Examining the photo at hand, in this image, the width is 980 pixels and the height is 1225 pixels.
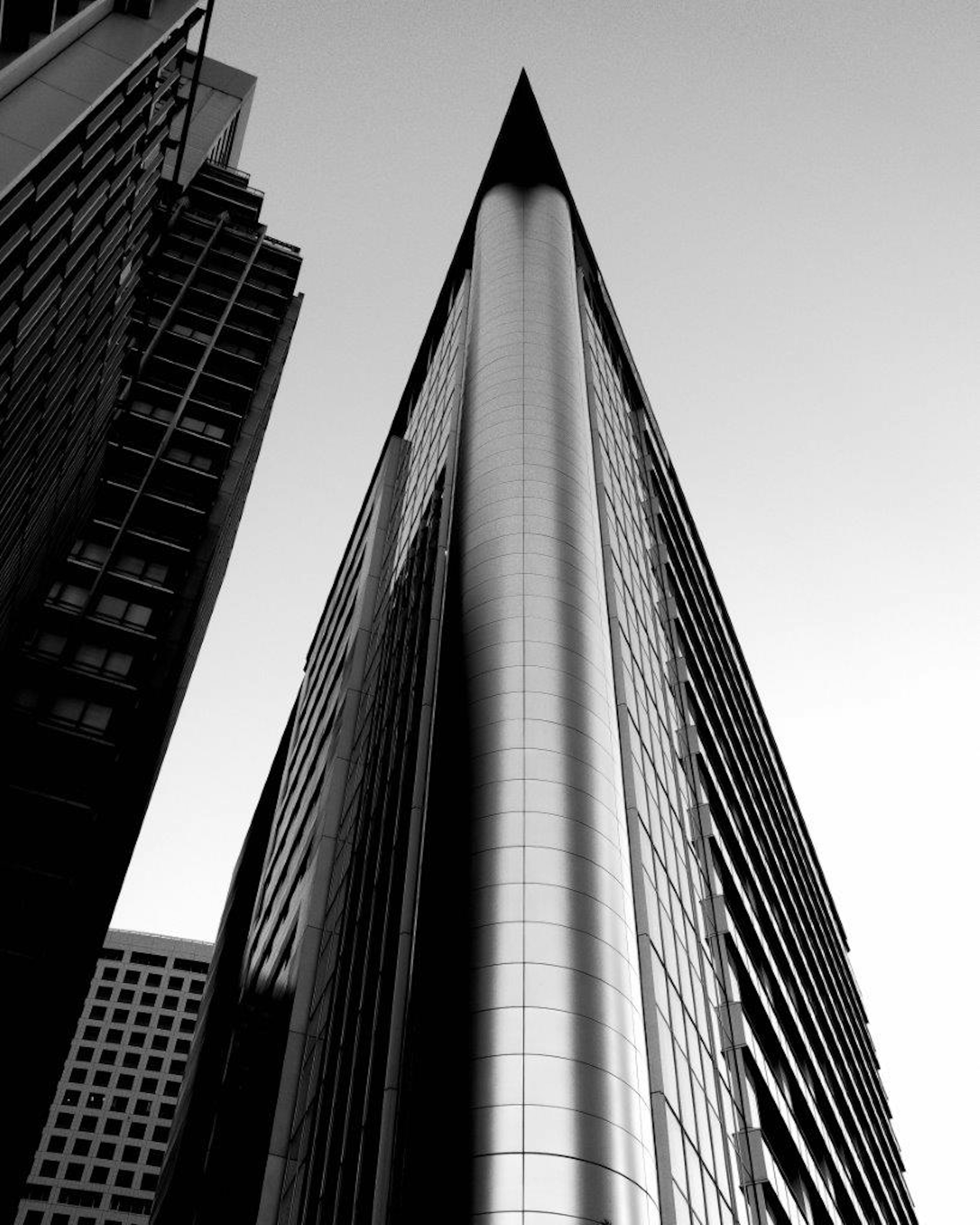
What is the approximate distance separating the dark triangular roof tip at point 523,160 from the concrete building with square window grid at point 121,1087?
70341 millimetres

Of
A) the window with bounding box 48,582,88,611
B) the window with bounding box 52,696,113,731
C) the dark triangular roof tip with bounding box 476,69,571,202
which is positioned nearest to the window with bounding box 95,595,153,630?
the window with bounding box 48,582,88,611

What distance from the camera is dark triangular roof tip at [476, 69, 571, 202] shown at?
63812mm

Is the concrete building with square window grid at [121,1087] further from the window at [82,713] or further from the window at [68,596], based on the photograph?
the window at [82,713]

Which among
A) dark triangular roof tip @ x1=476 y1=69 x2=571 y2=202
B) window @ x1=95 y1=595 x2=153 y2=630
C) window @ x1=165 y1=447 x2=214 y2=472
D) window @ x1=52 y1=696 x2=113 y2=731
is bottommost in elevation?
window @ x1=52 y1=696 x2=113 y2=731

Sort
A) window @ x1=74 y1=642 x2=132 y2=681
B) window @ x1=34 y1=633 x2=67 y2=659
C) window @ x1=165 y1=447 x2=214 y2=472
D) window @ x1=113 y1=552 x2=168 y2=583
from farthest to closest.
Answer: window @ x1=165 y1=447 x2=214 y2=472, window @ x1=113 y1=552 x2=168 y2=583, window @ x1=74 y1=642 x2=132 y2=681, window @ x1=34 y1=633 x2=67 y2=659

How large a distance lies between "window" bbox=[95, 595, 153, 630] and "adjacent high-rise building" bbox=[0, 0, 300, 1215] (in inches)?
4.7

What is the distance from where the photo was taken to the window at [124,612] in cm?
5516

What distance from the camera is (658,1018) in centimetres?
2561

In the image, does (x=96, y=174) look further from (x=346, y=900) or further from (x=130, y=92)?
(x=346, y=900)

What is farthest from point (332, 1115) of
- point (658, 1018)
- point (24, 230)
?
point (24, 230)

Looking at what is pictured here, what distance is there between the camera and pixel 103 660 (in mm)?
53250

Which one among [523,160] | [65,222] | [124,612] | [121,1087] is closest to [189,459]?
[124,612]

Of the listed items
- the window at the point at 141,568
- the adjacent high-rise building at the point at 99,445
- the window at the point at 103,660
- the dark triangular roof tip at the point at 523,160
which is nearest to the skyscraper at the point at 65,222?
the adjacent high-rise building at the point at 99,445

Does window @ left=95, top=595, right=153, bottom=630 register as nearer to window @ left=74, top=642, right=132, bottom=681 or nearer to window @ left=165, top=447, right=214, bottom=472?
window @ left=74, top=642, right=132, bottom=681
